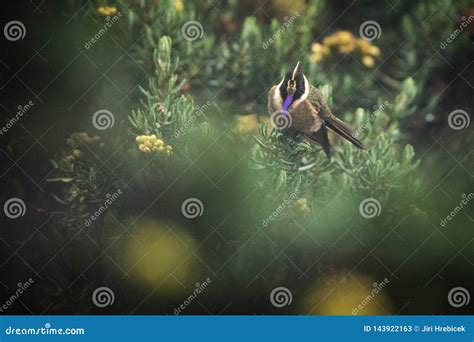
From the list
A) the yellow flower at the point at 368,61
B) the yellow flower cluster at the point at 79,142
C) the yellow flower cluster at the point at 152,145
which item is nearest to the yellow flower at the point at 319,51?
the yellow flower at the point at 368,61

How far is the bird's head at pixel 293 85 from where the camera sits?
6.42m

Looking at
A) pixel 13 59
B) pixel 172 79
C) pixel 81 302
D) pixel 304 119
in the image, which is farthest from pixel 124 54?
pixel 81 302

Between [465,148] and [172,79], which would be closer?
[172,79]

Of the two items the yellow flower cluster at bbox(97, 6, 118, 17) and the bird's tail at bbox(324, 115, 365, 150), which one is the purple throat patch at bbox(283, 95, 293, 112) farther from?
the yellow flower cluster at bbox(97, 6, 118, 17)

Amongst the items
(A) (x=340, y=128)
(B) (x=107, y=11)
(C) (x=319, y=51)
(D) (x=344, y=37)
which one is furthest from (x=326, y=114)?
(B) (x=107, y=11)

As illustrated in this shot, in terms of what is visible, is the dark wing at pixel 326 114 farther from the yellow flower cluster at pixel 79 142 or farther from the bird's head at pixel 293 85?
the yellow flower cluster at pixel 79 142

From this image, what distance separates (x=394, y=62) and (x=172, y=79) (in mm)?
1498

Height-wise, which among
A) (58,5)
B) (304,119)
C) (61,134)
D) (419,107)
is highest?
(419,107)

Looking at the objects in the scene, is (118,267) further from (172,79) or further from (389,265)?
(389,265)

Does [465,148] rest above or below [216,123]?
above

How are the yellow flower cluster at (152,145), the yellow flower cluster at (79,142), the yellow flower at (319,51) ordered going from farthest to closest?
the yellow flower cluster at (79,142) → the yellow flower at (319,51) → the yellow flower cluster at (152,145)

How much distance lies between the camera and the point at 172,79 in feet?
20.9

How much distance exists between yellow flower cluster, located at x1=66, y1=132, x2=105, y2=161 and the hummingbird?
1165 millimetres

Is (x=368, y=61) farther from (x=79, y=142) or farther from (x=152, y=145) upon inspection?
(x=79, y=142)
